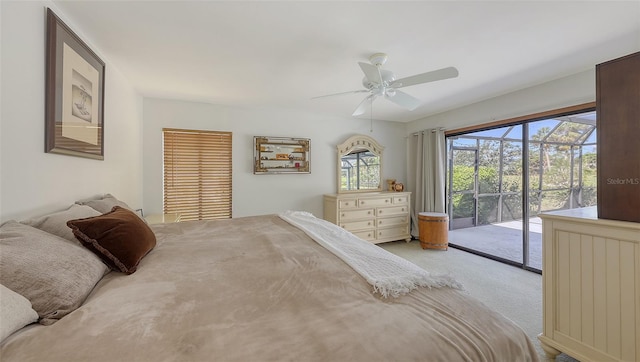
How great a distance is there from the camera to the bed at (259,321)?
2.22 feet

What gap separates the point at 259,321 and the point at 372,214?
11.9 ft

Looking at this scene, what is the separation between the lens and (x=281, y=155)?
4043 mm

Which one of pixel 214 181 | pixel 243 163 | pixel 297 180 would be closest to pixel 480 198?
pixel 297 180

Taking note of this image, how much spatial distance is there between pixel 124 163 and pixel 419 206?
181 inches

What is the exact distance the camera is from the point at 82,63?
1825 millimetres

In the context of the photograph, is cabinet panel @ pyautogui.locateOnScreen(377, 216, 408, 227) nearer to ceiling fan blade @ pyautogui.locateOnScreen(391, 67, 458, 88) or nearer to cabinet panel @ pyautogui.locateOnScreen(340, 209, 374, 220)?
cabinet panel @ pyautogui.locateOnScreen(340, 209, 374, 220)

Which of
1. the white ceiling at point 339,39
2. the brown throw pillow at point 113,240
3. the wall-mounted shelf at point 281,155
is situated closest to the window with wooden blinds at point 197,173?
the wall-mounted shelf at point 281,155

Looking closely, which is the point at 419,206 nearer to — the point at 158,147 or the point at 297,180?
the point at 297,180

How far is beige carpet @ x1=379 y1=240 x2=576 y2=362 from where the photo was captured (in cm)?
218

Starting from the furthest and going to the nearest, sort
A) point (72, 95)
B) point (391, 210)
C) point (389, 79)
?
point (391, 210) → point (389, 79) → point (72, 95)

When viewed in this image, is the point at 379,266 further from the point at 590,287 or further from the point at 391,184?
the point at 391,184

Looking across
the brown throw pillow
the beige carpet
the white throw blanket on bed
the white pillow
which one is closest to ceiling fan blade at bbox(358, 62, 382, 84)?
the white throw blanket on bed

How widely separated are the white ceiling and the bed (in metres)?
1.52

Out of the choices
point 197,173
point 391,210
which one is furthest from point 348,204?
point 197,173
